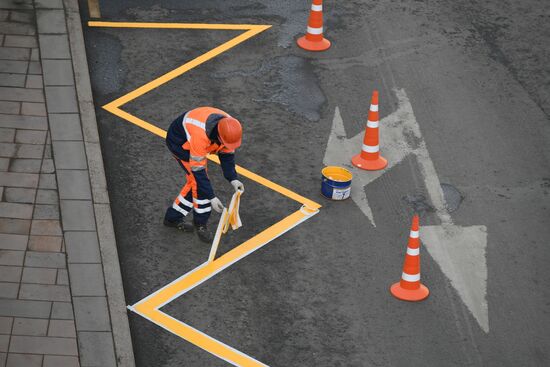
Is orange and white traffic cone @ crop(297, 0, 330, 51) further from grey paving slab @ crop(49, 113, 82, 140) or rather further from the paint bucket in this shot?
grey paving slab @ crop(49, 113, 82, 140)

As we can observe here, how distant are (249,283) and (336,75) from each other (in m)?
4.64

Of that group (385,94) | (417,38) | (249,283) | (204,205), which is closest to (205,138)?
(204,205)

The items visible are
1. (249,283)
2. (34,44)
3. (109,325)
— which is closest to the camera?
(109,325)

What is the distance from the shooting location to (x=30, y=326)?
9867 mm

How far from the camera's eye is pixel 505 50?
50.2ft

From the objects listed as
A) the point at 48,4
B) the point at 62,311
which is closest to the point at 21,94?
the point at 48,4

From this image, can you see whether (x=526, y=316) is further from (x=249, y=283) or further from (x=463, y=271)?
(x=249, y=283)

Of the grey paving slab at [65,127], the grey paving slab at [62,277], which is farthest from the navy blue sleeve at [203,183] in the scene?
the grey paving slab at [65,127]

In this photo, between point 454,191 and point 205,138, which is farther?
point 454,191

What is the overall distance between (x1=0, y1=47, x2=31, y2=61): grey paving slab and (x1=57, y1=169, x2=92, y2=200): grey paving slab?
258cm

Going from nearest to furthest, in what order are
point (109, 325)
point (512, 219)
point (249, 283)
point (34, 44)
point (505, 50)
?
point (109, 325) < point (249, 283) < point (512, 219) < point (34, 44) < point (505, 50)

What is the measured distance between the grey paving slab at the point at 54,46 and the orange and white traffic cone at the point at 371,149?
4.33 metres

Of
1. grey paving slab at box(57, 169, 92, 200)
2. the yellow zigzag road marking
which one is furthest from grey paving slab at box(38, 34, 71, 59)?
grey paving slab at box(57, 169, 92, 200)

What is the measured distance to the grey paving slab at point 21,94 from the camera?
12.9 metres
